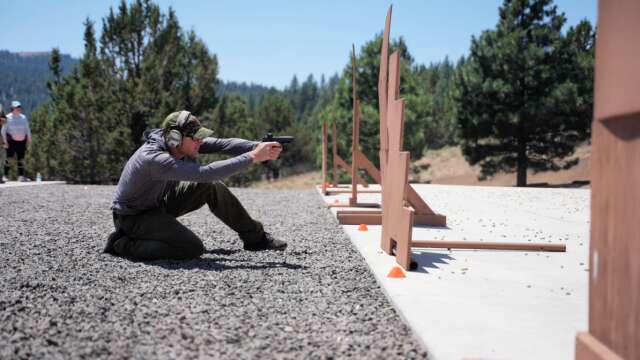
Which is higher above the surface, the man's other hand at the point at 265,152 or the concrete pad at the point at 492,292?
the man's other hand at the point at 265,152

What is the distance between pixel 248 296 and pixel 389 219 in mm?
1759

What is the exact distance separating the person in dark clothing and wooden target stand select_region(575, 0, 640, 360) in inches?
113

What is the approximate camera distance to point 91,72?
767 inches

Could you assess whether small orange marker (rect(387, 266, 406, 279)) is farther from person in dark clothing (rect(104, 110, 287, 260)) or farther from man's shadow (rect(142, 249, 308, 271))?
person in dark clothing (rect(104, 110, 287, 260))

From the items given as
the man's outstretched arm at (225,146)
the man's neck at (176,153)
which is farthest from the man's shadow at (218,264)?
the man's outstretched arm at (225,146)

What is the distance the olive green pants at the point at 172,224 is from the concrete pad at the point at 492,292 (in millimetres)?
1365

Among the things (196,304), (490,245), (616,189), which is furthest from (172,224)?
(616,189)

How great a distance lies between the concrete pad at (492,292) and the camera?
2.64 m

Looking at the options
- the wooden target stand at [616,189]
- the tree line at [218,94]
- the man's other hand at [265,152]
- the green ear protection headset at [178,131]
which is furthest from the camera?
the tree line at [218,94]

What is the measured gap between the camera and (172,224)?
466cm

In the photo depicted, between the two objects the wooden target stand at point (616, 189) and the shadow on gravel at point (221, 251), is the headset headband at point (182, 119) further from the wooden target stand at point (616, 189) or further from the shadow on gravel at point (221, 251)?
the wooden target stand at point (616, 189)

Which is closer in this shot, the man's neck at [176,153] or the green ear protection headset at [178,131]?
the green ear protection headset at [178,131]

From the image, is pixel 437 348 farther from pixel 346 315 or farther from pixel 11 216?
pixel 11 216

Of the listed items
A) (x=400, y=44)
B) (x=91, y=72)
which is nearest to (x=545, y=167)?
(x=400, y=44)
